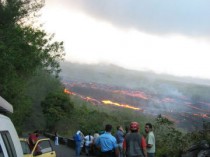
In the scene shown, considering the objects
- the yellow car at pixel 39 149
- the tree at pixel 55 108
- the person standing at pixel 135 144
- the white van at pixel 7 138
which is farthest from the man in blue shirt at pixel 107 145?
the tree at pixel 55 108

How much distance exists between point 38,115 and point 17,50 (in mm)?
70406

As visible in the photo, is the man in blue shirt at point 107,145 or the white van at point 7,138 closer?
the white van at point 7,138

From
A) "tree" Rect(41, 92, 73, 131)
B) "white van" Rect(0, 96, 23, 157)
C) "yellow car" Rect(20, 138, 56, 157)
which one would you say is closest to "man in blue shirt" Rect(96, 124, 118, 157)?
"yellow car" Rect(20, 138, 56, 157)

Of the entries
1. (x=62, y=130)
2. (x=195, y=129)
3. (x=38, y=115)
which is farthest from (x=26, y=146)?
(x=38, y=115)

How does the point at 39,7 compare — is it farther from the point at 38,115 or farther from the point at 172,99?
the point at 172,99

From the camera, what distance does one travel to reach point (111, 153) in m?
11.8

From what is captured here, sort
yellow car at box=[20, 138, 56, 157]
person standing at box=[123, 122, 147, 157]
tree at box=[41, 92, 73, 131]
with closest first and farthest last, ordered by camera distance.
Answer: person standing at box=[123, 122, 147, 157]
yellow car at box=[20, 138, 56, 157]
tree at box=[41, 92, 73, 131]

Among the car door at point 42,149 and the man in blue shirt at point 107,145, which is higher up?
the man in blue shirt at point 107,145

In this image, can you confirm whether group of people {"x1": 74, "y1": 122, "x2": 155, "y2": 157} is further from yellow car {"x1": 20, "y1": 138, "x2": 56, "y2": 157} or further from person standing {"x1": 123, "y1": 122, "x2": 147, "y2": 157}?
yellow car {"x1": 20, "y1": 138, "x2": 56, "y2": 157}

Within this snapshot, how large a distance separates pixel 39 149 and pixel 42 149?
10.8 inches

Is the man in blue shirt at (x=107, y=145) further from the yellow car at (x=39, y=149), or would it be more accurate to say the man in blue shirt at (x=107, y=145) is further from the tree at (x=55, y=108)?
the tree at (x=55, y=108)

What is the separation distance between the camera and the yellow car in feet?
43.3

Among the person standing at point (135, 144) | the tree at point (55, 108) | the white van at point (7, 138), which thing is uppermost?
the white van at point (7, 138)

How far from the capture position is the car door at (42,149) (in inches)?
534
